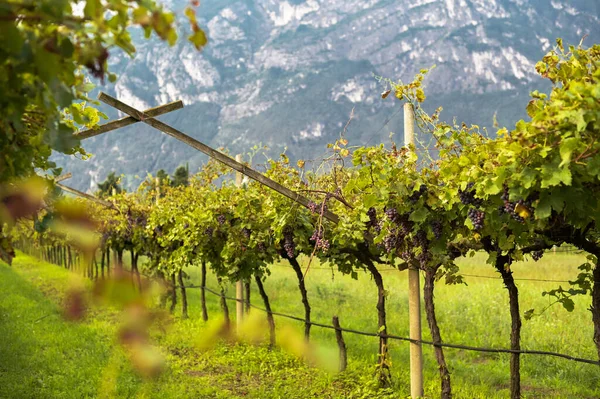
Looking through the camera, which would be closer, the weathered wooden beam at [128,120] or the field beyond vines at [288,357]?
the weathered wooden beam at [128,120]

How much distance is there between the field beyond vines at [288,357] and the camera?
802 centimetres

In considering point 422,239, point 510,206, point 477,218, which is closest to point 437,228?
point 422,239

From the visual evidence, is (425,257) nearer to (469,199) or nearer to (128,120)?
(469,199)

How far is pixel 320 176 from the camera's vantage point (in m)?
8.19

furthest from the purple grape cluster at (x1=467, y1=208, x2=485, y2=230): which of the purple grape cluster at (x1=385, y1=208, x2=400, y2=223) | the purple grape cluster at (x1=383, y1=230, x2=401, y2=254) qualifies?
the purple grape cluster at (x1=383, y1=230, x2=401, y2=254)

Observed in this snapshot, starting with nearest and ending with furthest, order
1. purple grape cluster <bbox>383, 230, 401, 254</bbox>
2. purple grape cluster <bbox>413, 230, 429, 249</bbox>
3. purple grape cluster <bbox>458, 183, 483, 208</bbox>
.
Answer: purple grape cluster <bbox>458, 183, 483, 208</bbox> → purple grape cluster <bbox>413, 230, 429, 249</bbox> → purple grape cluster <bbox>383, 230, 401, 254</bbox>

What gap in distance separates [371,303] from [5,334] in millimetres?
9332

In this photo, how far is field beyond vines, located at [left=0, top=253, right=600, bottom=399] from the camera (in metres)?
8.02

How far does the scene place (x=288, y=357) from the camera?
984 cm

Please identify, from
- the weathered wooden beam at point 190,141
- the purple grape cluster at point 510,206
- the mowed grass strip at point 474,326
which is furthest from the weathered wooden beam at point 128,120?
the mowed grass strip at point 474,326

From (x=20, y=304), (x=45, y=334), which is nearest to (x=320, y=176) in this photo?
(x=45, y=334)

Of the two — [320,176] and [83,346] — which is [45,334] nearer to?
[83,346]

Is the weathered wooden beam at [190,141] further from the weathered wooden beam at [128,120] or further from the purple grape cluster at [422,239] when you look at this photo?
the purple grape cluster at [422,239]

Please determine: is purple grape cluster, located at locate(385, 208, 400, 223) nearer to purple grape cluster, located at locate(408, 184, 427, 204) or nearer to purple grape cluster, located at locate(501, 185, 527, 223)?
purple grape cluster, located at locate(408, 184, 427, 204)
